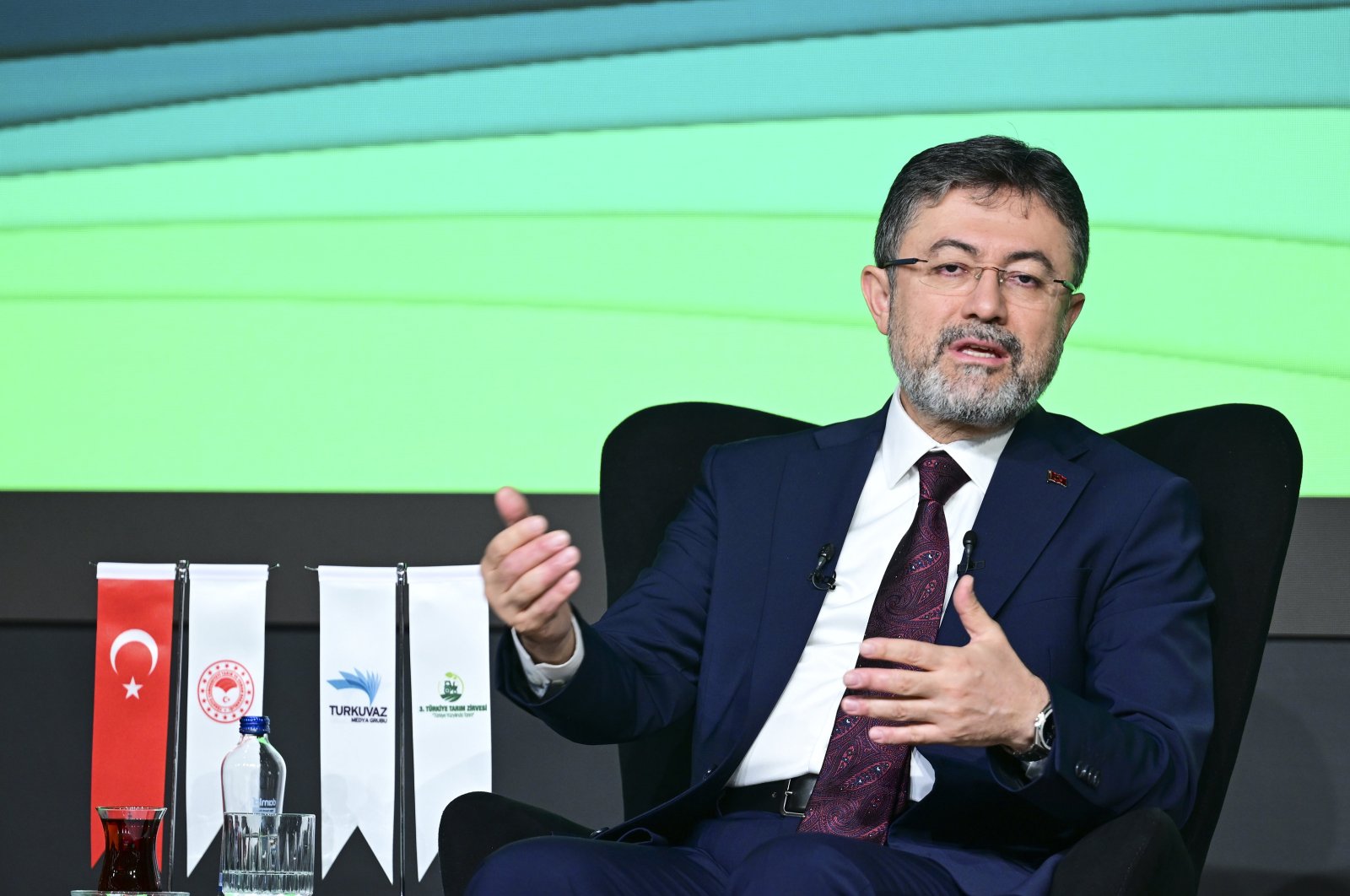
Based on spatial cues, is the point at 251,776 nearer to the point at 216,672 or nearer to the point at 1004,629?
the point at 216,672

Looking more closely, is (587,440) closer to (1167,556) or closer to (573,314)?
(573,314)

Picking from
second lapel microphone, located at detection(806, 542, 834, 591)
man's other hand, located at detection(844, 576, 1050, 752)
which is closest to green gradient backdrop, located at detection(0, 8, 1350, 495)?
second lapel microphone, located at detection(806, 542, 834, 591)

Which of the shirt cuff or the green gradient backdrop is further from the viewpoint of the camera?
the green gradient backdrop

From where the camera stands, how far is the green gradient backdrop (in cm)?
310

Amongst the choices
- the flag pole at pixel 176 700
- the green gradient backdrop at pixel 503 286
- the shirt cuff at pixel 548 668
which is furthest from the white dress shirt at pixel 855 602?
the flag pole at pixel 176 700

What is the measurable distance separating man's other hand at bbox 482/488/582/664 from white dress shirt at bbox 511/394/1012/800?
0.17m

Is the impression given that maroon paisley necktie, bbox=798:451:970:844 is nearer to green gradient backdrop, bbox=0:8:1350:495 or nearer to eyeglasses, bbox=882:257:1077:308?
eyeglasses, bbox=882:257:1077:308

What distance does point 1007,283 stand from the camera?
7.84 feet

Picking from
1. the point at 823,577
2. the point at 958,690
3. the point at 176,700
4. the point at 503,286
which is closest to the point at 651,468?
the point at 823,577

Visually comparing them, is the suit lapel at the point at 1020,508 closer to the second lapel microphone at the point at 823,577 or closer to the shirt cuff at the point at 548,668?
the second lapel microphone at the point at 823,577

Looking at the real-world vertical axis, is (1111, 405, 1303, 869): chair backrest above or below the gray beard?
below

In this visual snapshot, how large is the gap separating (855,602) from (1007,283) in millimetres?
575

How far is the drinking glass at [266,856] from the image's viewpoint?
248 centimetres

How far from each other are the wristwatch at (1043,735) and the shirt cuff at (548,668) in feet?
2.01
